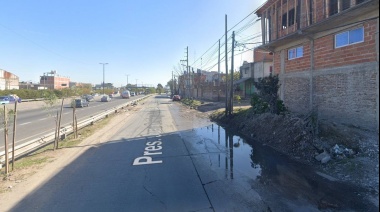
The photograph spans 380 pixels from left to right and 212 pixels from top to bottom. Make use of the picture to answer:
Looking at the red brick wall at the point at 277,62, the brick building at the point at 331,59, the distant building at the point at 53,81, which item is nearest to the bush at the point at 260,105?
the brick building at the point at 331,59

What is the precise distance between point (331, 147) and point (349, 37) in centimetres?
615

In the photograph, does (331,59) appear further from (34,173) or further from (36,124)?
(36,124)

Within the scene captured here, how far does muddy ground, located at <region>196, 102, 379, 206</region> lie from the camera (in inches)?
260

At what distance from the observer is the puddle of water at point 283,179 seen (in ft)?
17.1

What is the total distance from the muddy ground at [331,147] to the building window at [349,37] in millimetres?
4063

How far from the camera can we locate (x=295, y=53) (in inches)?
667

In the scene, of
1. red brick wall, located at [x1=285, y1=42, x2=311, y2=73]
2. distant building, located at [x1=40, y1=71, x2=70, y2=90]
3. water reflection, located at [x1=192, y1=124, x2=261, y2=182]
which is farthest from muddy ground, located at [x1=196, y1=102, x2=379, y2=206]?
distant building, located at [x1=40, y1=71, x2=70, y2=90]

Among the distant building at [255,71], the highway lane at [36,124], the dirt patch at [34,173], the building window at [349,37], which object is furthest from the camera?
the distant building at [255,71]

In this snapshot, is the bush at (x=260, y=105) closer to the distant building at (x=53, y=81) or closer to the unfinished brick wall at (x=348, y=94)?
the unfinished brick wall at (x=348, y=94)

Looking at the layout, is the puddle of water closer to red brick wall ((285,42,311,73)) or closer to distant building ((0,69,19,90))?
red brick wall ((285,42,311,73))

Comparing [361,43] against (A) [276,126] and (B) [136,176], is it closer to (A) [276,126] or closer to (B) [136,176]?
(A) [276,126]

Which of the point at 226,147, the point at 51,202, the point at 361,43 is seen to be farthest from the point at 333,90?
the point at 51,202

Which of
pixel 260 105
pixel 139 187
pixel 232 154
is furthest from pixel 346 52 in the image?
pixel 139 187

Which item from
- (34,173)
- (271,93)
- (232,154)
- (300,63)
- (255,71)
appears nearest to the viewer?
(34,173)
